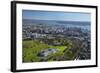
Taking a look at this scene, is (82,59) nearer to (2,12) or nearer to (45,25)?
(45,25)

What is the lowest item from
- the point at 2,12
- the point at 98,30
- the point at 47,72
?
the point at 47,72

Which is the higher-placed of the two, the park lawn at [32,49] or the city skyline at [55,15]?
the city skyline at [55,15]

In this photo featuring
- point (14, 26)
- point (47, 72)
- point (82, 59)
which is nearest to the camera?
point (14, 26)

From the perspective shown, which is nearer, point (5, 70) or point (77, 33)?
point (5, 70)

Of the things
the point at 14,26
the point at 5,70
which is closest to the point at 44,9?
the point at 14,26

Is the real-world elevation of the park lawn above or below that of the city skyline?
below

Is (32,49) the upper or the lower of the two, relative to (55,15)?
lower

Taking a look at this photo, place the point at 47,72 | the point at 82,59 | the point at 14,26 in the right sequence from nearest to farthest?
the point at 14,26
the point at 47,72
the point at 82,59

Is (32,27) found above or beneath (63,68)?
above
